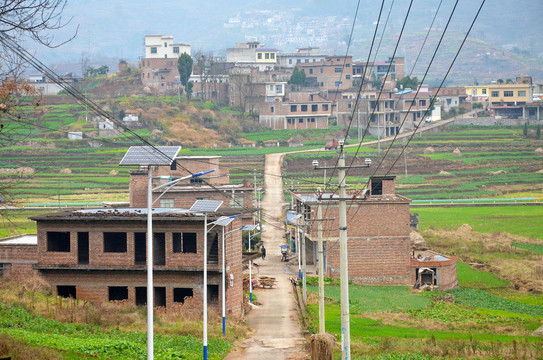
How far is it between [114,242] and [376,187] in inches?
725

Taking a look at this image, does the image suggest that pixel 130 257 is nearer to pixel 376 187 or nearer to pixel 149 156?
pixel 149 156

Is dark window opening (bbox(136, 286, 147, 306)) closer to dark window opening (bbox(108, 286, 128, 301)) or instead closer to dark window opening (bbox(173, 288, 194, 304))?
dark window opening (bbox(108, 286, 128, 301))

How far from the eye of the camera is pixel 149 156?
699 inches

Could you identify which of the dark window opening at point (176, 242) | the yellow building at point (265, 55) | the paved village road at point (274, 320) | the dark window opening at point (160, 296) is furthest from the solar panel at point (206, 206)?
the yellow building at point (265, 55)

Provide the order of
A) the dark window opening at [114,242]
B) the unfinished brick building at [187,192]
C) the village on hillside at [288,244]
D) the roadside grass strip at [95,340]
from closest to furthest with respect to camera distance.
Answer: the roadside grass strip at [95,340]
the village on hillside at [288,244]
the dark window opening at [114,242]
the unfinished brick building at [187,192]

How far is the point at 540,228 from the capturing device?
174 ft

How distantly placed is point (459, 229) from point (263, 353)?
3215cm

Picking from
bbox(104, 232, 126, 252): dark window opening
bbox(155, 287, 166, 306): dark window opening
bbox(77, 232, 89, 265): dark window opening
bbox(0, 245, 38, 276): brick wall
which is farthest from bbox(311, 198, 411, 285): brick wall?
bbox(0, 245, 38, 276): brick wall

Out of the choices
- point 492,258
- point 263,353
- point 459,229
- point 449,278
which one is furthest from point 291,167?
point 263,353

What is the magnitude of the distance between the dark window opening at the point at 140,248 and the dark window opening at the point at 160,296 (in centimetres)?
123

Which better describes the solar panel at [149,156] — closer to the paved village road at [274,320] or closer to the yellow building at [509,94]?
the paved village road at [274,320]

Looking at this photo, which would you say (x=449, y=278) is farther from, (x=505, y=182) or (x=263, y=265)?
(x=505, y=182)

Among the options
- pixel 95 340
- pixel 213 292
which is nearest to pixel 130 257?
pixel 213 292

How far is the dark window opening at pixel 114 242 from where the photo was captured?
29.2 m
